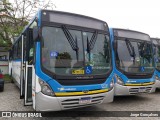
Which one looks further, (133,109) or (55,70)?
(133,109)

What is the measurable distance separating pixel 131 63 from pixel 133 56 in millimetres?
302

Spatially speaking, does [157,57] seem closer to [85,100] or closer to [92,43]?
[92,43]

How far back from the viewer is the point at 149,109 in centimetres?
597

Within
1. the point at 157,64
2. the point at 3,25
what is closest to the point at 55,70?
the point at 157,64

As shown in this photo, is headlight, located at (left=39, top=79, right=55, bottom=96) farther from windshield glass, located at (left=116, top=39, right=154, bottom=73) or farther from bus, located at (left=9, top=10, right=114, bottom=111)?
windshield glass, located at (left=116, top=39, right=154, bottom=73)

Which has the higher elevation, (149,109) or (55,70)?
(55,70)

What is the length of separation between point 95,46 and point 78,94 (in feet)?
4.90

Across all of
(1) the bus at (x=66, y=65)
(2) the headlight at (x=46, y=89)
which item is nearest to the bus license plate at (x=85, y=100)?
(1) the bus at (x=66, y=65)

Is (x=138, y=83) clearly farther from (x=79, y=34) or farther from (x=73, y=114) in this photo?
(x=79, y=34)

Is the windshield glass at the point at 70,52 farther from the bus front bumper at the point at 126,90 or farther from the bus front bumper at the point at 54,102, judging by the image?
the bus front bumper at the point at 126,90

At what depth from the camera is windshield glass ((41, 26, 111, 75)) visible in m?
4.25

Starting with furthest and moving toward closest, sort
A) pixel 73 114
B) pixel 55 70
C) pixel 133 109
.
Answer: pixel 133 109 < pixel 73 114 < pixel 55 70

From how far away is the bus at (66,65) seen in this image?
13.5ft

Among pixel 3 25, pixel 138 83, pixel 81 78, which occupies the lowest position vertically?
pixel 138 83
